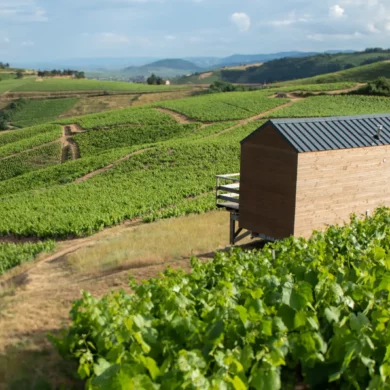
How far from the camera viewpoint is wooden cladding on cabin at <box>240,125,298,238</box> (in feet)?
54.5

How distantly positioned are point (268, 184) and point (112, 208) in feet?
48.4

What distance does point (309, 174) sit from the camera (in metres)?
16.6

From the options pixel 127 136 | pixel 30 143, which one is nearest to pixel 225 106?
pixel 127 136

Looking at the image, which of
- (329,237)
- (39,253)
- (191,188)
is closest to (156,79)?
(191,188)

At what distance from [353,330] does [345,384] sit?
67cm

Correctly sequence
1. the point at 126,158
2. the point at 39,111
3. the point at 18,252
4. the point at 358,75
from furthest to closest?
1. the point at 358,75
2. the point at 39,111
3. the point at 126,158
4. the point at 18,252

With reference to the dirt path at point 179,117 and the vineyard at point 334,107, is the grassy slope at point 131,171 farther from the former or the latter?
the dirt path at point 179,117

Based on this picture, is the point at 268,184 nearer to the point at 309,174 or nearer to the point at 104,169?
the point at 309,174

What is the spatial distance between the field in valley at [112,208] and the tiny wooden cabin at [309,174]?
2.57 meters

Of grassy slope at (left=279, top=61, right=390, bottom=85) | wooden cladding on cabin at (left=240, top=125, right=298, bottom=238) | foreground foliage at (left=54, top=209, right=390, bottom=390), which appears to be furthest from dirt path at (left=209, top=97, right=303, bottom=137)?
foreground foliage at (left=54, top=209, right=390, bottom=390)

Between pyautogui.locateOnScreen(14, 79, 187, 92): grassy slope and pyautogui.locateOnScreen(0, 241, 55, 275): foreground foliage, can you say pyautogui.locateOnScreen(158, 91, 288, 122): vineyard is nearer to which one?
pyautogui.locateOnScreen(0, 241, 55, 275): foreground foliage

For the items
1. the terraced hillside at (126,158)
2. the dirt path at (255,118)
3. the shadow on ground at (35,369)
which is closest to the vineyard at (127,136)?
the terraced hillside at (126,158)

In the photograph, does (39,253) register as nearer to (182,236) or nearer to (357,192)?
(182,236)

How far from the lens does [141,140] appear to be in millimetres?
55719
